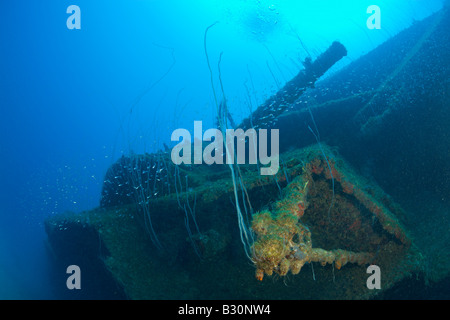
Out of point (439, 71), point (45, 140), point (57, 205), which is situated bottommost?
point (439, 71)

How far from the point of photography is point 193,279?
4.05 meters

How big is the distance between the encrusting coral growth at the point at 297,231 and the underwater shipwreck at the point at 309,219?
0.05 ft

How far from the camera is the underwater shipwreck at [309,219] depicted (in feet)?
10.6

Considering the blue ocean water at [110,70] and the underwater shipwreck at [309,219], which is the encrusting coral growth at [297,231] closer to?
the underwater shipwreck at [309,219]

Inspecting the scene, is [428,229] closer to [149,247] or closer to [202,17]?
[149,247]

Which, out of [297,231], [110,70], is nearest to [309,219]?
[297,231]

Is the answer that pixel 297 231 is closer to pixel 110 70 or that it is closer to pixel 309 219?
pixel 309 219

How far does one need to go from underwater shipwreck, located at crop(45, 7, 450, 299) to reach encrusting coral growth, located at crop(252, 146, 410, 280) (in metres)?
0.02

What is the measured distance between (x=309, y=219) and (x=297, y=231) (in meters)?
1.42

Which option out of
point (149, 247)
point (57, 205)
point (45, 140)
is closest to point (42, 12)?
point (57, 205)

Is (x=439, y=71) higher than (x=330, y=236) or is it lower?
higher

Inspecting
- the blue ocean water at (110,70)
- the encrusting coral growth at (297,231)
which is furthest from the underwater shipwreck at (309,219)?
the blue ocean water at (110,70)

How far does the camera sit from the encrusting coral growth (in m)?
2.08
